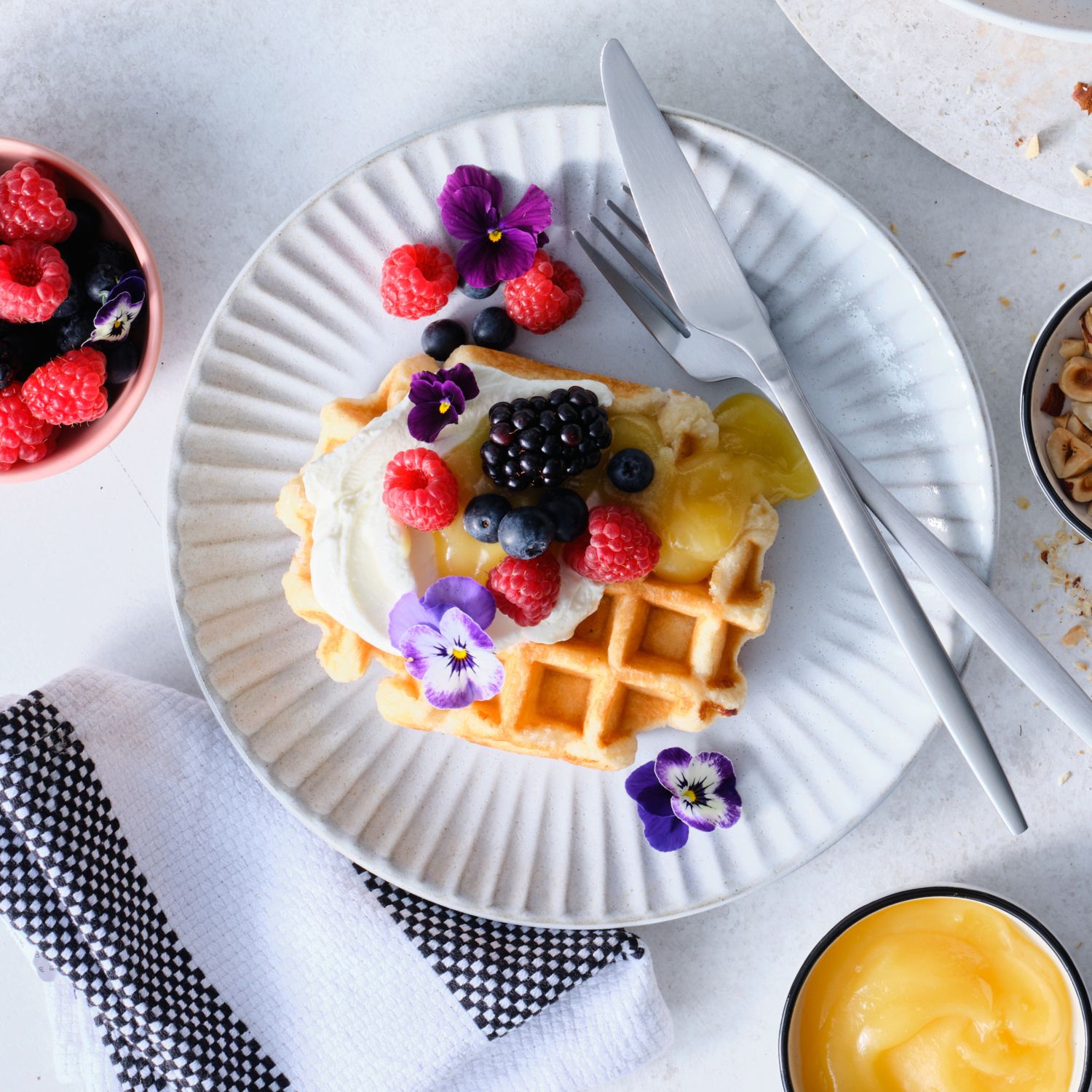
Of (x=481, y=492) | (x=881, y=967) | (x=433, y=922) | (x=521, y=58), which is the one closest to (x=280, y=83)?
(x=521, y=58)

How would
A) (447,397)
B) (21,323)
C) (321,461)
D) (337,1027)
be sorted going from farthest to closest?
(337,1027)
(21,323)
(321,461)
(447,397)

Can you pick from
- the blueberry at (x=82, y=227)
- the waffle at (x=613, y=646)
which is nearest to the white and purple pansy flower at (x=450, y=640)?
the waffle at (x=613, y=646)

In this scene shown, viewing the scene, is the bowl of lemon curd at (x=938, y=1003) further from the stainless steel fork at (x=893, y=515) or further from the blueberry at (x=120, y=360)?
the blueberry at (x=120, y=360)

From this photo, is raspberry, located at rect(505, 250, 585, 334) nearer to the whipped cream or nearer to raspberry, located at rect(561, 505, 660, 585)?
the whipped cream

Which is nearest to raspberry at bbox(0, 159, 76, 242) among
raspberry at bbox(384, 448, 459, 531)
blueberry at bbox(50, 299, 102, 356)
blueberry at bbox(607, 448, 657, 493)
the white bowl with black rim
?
blueberry at bbox(50, 299, 102, 356)

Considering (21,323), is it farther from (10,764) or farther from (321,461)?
(10,764)
